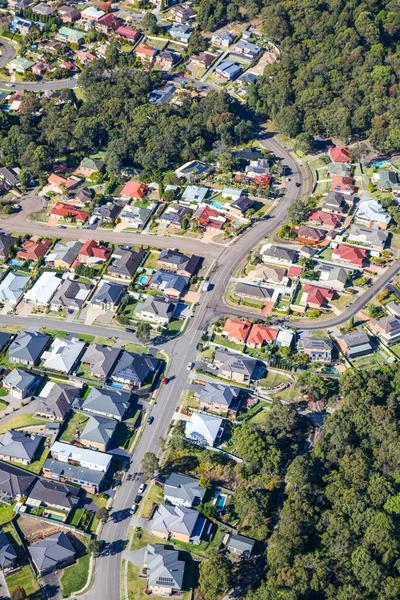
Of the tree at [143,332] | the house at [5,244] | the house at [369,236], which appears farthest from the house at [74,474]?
the house at [369,236]

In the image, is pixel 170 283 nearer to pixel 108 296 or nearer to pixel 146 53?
pixel 108 296

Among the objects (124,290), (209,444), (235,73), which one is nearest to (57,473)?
(209,444)

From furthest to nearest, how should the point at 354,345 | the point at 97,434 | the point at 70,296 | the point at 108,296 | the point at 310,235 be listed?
A: the point at 310,235
the point at 70,296
the point at 108,296
the point at 354,345
the point at 97,434

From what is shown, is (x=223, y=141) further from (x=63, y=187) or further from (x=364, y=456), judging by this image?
(x=364, y=456)

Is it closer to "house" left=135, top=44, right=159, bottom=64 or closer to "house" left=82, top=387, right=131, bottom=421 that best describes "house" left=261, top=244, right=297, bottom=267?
"house" left=82, top=387, right=131, bottom=421

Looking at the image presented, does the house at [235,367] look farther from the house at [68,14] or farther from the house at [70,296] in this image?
the house at [68,14]

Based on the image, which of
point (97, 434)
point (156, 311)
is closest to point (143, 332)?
point (156, 311)

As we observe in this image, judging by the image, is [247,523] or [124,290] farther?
[124,290]
